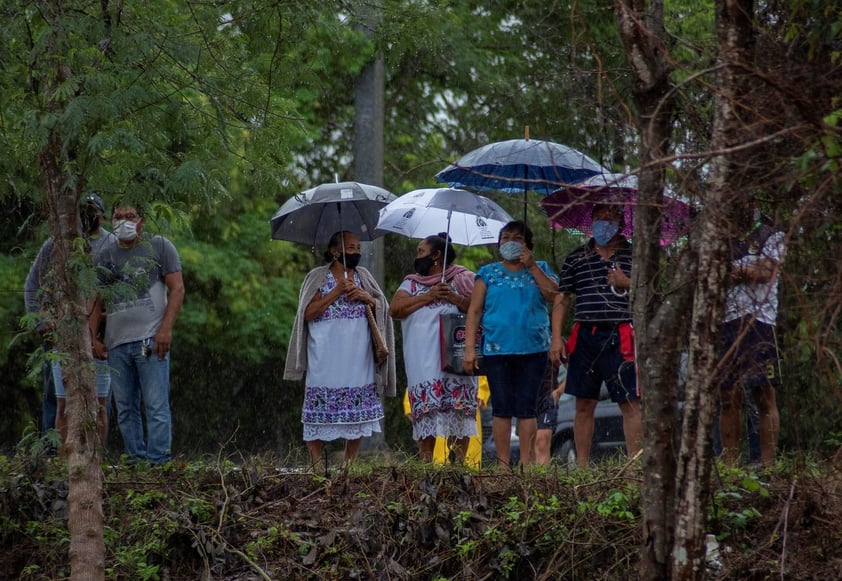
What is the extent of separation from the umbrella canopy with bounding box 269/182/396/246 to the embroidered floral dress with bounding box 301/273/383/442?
2.68ft

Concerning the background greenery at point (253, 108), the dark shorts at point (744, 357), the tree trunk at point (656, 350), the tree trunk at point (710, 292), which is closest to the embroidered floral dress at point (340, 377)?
the background greenery at point (253, 108)

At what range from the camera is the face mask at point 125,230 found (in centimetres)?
799

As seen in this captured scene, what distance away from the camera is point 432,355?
8273 millimetres

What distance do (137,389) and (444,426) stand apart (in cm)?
213

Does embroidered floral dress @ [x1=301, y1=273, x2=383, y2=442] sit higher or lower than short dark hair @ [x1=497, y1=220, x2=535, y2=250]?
lower

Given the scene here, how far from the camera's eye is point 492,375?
25.7ft

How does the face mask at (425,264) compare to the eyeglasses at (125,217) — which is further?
the face mask at (425,264)

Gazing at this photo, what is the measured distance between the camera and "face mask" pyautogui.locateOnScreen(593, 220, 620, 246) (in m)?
7.53

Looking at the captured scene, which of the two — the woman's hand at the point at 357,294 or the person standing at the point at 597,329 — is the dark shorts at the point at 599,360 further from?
the woman's hand at the point at 357,294

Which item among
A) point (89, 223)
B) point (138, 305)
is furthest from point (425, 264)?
point (89, 223)

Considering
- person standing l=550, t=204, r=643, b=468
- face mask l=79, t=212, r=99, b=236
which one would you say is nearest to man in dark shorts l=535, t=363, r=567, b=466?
person standing l=550, t=204, r=643, b=468

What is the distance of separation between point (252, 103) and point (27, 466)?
2.64 metres

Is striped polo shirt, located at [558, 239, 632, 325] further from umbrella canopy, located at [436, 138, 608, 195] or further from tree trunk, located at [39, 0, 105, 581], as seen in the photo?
tree trunk, located at [39, 0, 105, 581]

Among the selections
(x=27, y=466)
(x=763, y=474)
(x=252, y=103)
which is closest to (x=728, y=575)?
(x=763, y=474)
